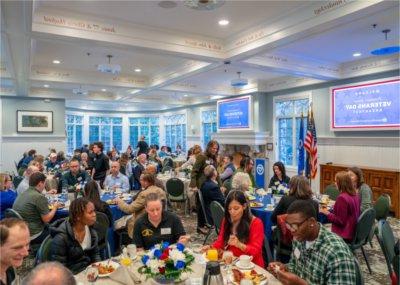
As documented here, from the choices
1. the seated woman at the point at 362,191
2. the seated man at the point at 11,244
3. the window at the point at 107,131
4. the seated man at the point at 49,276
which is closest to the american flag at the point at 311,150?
the seated woman at the point at 362,191

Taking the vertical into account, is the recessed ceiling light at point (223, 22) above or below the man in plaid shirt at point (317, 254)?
above

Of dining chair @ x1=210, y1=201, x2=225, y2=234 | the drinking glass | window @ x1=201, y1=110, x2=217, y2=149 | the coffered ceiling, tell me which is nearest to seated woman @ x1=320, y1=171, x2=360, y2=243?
dining chair @ x1=210, y1=201, x2=225, y2=234

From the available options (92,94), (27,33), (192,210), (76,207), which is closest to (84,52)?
(27,33)

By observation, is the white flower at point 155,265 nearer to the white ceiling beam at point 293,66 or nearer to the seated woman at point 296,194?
the seated woman at point 296,194

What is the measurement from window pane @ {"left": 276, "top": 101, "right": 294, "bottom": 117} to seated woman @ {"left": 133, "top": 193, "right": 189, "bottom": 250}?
7.72 m

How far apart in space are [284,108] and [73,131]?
37.2ft

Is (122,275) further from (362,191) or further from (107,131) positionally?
(107,131)

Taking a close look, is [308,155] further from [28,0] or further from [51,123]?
[51,123]

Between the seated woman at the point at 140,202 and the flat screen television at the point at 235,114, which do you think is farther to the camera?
the flat screen television at the point at 235,114

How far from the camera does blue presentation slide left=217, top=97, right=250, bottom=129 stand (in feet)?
35.4

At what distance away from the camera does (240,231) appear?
2719 millimetres

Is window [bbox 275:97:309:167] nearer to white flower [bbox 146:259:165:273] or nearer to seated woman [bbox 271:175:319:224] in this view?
seated woman [bbox 271:175:319:224]

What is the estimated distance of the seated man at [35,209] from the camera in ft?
12.2

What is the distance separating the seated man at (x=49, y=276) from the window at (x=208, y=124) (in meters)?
12.2
